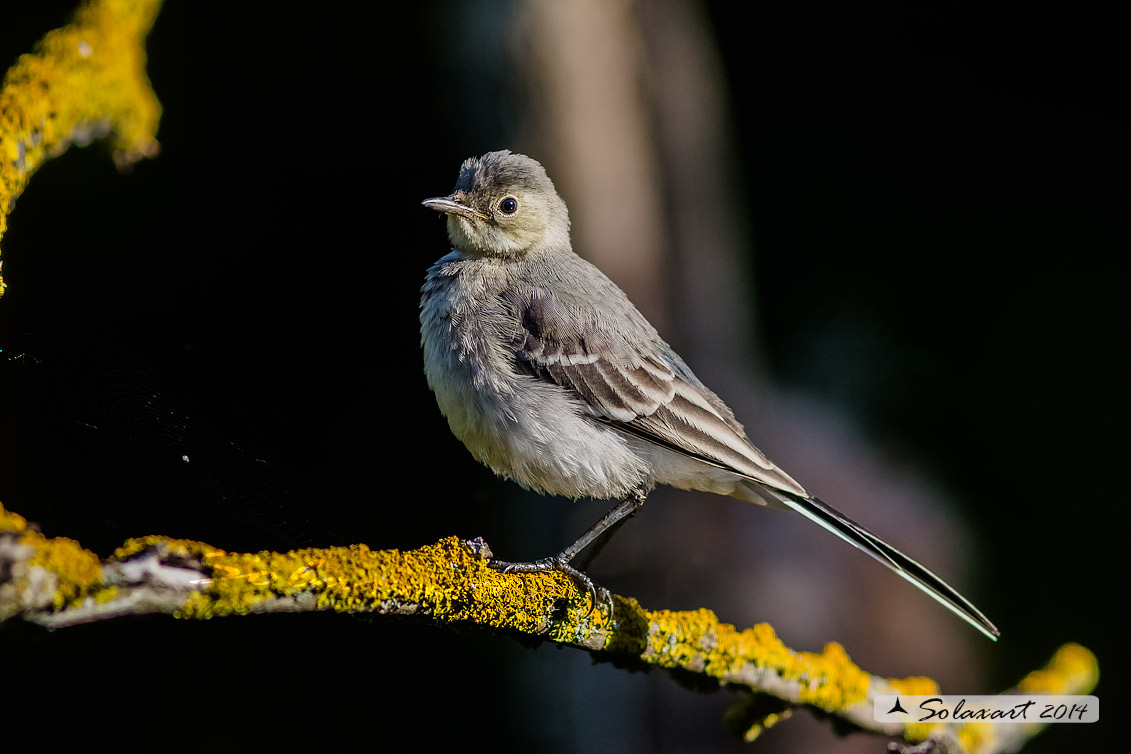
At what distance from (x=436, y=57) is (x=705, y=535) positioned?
118 inches

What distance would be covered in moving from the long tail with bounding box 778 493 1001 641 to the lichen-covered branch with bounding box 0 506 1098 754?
404 millimetres

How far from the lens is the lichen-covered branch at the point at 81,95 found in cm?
180

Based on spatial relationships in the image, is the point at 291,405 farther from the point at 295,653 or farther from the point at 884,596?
the point at 884,596

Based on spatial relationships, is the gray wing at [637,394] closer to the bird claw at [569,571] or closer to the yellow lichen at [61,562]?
the bird claw at [569,571]

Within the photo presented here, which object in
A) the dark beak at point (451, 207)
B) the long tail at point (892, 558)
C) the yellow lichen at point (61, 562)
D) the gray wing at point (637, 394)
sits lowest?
the long tail at point (892, 558)

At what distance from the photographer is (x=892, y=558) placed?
2461mm

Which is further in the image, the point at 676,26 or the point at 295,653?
the point at 676,26

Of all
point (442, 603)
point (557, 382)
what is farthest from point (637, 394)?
point (442, 603)

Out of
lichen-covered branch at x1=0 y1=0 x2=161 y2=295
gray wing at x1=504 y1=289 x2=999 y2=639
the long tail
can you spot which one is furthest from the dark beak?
the long tail

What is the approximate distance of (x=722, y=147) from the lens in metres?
5.22

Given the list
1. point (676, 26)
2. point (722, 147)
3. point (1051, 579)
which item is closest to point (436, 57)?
point (676, 26)

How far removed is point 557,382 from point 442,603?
98cm

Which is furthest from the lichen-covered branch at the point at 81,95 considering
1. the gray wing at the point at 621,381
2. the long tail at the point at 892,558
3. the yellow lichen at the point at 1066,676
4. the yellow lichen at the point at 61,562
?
the yellow lichen at the point at 1066,676

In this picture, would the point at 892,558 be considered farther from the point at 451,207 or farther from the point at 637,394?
the point at 451,207
